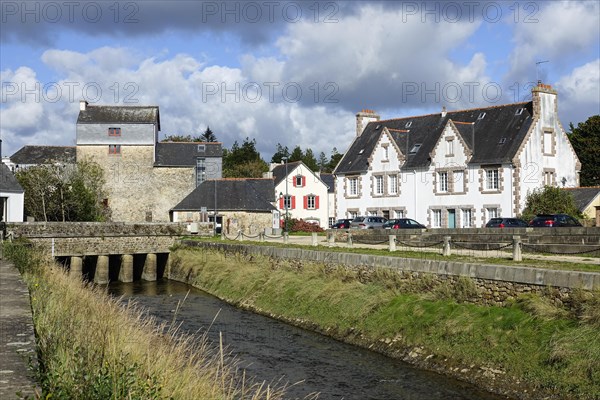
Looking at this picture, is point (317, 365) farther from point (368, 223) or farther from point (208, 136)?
point (208, 136)

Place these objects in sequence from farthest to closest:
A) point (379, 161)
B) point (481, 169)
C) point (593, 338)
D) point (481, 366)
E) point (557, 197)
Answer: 1. point (379, 161)
2. point (481, 169)
3. point (557, 197)
4. point (481, 366)
5. point (593, 338)

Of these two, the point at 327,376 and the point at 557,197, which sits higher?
the point at 557,197

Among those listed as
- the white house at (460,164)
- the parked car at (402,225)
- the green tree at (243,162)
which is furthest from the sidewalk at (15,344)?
the green tree at (243,162)

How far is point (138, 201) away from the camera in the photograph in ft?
204

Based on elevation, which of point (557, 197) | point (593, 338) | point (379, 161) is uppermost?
point (379, 161)

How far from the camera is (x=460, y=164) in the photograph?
48.4m

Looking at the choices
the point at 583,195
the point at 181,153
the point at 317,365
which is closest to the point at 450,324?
the point at 317,365

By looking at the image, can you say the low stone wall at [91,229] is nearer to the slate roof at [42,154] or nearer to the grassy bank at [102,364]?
the slate roof at [42,154]

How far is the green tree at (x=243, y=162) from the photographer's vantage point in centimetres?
10138

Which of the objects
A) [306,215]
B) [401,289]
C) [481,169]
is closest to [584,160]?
[481,169]

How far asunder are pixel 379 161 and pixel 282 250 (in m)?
27.9

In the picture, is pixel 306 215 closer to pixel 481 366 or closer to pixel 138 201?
pixel 138 201

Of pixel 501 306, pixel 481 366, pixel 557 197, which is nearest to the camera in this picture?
pixel 481 366

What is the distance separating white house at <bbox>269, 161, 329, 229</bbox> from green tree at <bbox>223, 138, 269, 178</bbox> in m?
30.3
